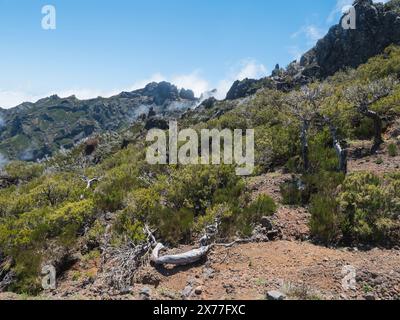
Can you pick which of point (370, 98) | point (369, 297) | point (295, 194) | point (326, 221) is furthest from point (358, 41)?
point (369, 297)

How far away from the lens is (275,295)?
6070mm

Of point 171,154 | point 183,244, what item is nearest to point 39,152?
point 171,154

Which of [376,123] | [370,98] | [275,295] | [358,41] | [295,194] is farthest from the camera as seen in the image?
[358,41]

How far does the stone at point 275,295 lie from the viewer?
19.7ft

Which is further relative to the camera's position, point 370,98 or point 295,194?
point 370,98

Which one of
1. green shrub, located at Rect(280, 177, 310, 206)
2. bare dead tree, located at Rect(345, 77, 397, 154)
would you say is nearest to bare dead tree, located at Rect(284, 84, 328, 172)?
bare dead tree, located at Rect(345, 77, 397, 154)

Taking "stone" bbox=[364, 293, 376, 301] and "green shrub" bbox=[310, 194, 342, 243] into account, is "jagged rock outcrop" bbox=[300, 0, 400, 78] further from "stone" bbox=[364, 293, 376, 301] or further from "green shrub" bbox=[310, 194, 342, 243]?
"stone" bbox=[364, 293, 376, 301]

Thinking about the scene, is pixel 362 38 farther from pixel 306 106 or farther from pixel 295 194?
pixel 295 194

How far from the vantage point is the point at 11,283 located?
9.38 meters

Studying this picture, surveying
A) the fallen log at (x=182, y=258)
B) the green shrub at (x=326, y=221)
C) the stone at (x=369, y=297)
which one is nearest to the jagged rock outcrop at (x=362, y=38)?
the green shrub at (x=326, y=221)

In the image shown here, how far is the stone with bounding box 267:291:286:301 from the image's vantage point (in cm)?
602

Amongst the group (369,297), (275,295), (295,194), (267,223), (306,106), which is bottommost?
(369,297)
